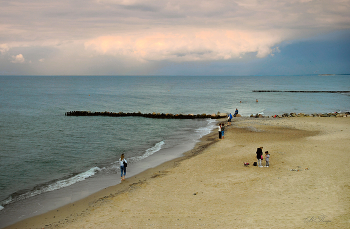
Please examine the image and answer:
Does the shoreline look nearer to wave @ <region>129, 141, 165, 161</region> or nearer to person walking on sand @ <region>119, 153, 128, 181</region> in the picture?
person walking on sand @ <region>119, 153, 128, 181</region>

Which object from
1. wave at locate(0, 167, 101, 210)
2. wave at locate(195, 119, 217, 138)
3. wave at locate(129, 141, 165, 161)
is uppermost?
wave at locate(195, 119, 217, 138)

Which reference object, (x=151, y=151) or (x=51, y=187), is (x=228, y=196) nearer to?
(x=51, y=187)

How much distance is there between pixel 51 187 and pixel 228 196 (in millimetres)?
11887

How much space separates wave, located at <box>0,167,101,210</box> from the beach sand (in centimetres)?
341

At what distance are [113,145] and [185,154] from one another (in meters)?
9.20

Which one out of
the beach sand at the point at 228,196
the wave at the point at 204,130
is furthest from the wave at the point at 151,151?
the wave at the point at 204,130

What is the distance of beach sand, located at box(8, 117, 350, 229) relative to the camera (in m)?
11.5

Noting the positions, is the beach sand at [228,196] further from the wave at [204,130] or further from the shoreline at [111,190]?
the wave at [204,130]

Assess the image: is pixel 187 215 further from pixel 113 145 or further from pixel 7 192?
pixel 113 145

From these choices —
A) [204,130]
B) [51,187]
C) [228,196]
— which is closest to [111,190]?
[51,187]

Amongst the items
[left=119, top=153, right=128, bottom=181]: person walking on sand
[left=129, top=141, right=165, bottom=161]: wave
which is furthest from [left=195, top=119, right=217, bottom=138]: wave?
[left=119, top=153, right=128, bottom=181]: person walking on sand

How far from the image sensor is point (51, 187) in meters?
18.0

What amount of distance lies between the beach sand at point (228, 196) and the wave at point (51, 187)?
341cm

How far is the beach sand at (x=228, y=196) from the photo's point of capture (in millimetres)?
11484
